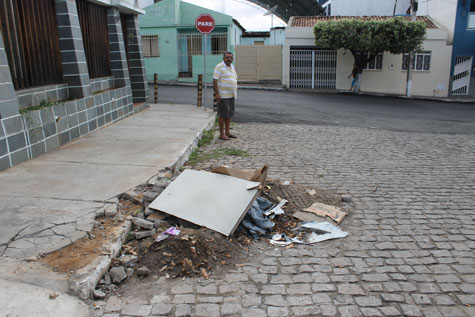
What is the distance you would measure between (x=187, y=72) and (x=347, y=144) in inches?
706

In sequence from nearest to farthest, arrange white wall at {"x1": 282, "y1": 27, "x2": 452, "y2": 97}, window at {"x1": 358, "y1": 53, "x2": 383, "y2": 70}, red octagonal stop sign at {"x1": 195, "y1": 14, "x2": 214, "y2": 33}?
red octagonal stop sign at {"x1": 195, "y1": 14, "x2": 214, "y2": 33} < white wall at {"x1": 282, "y1": 27, "x2": 452, "y2": 97} < window at {"x1": 358, "y1": 53, "x2": 383, "y2": 70}

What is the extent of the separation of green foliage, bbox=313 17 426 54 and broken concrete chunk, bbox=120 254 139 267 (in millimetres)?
19307

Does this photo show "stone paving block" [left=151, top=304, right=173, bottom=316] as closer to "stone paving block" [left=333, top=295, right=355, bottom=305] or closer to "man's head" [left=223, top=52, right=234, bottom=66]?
"stone paving block" [left=333, top=295, right=355, bottom=305]

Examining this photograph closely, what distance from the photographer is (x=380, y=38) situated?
65.4 feet

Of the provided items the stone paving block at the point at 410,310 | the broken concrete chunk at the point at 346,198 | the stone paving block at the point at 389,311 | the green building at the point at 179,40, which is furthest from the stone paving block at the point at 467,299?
the green building at the point at 179,40

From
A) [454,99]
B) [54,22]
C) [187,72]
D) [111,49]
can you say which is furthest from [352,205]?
[187,72]

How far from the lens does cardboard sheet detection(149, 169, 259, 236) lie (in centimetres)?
389

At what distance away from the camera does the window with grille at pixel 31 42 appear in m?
5.86

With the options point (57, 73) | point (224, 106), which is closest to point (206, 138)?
point (224, 106)

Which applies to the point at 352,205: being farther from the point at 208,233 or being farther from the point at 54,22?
the point at 54,22

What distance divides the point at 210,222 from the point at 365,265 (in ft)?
4.76

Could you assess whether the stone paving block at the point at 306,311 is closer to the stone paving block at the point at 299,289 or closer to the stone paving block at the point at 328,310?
the stone paving block at the point at 328,310

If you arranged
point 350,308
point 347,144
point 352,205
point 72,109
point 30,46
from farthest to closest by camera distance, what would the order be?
point 347,144
point 72,109
point 30,46
point 352,205
point 350,308

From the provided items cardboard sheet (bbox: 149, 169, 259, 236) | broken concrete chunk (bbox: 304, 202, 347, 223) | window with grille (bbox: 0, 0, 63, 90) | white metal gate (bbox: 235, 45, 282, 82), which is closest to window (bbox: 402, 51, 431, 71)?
white metal gate (bbox: 235, 45, 282, 82)
